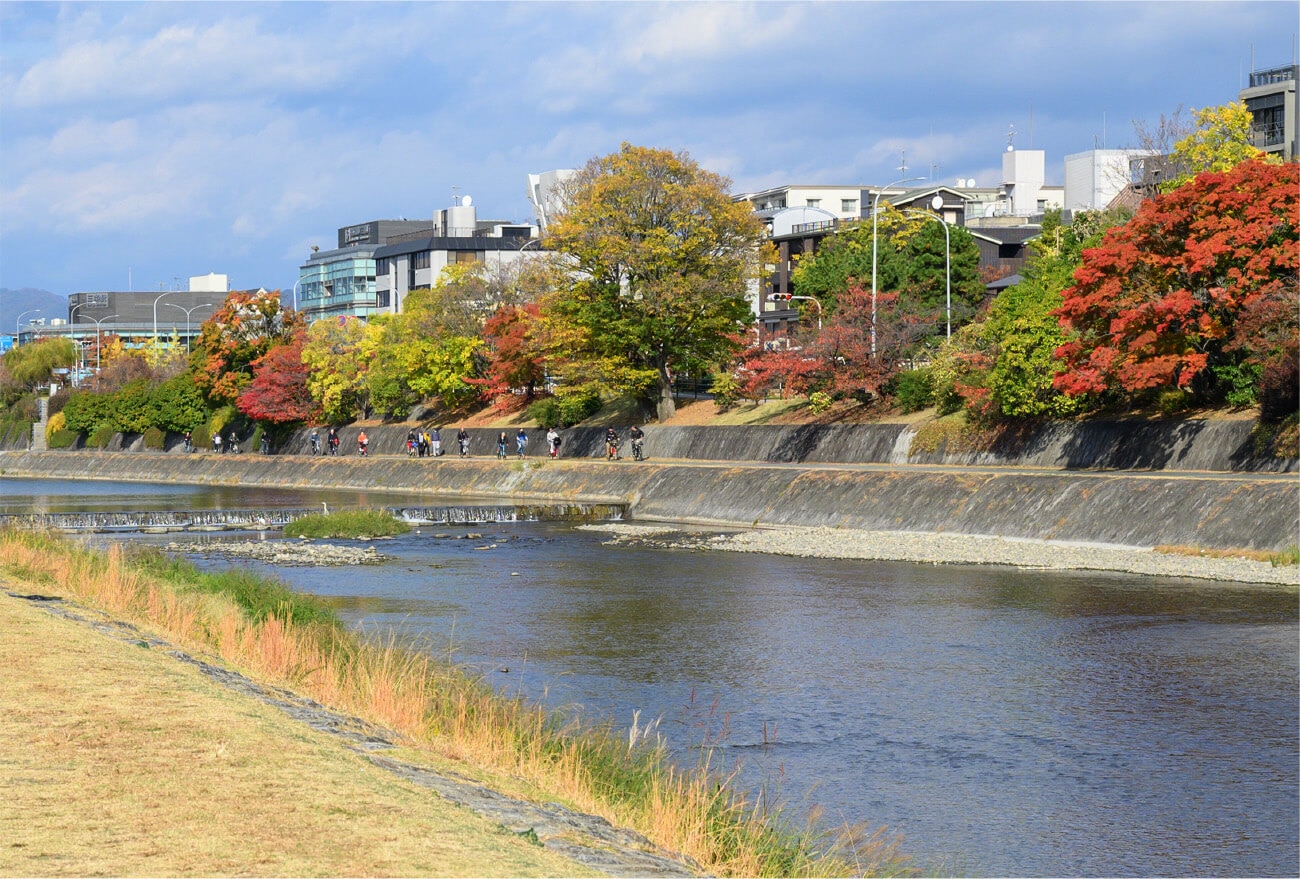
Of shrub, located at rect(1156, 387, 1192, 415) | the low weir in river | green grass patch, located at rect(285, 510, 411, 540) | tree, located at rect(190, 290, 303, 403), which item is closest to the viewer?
shrub, located at rect(1156, 387, 1192, 415)

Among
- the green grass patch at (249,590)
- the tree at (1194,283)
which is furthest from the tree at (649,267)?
the green grass patch at (249,590)

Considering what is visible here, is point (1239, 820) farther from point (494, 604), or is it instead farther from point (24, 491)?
point (24, 491)

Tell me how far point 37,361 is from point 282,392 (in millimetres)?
54339

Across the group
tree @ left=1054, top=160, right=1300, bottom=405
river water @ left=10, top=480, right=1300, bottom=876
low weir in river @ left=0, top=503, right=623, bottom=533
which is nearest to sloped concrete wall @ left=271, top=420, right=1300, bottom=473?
tree @ left=1054, top=160, right=1300, bottom=405

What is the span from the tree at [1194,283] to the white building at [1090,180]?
76.4m

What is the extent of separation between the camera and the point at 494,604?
105 feet

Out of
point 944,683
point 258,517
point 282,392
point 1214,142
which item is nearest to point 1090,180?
point 1214,142

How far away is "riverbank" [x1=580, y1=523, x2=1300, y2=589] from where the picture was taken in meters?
33.6

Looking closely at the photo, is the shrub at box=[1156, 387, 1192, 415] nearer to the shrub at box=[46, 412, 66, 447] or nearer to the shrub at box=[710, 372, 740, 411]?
the shrub at box=[710, 372, 740, 411]

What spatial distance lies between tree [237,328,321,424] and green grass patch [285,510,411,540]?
54811 millimetres

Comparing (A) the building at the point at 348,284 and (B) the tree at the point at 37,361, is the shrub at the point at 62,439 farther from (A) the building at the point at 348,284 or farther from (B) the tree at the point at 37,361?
(A) the building at the point at 348,284

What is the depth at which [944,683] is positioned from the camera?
2270 centimetres

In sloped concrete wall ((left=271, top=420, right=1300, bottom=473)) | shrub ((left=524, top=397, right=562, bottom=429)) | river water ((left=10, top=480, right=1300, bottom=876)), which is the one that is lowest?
river water ((left=10, top=480, right=1300, bottom=876))

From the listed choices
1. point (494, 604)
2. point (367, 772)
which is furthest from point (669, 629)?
point (367, 772)
